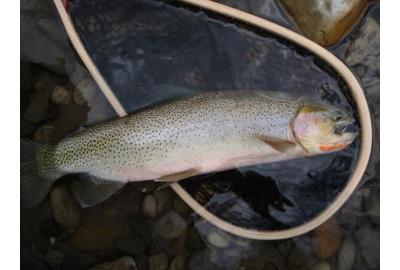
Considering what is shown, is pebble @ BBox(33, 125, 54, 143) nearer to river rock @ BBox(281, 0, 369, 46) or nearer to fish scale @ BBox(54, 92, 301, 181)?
fish scale @ BBox(54, 92, 301, 181)

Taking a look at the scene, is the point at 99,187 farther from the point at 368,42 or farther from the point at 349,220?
the point at 368,42

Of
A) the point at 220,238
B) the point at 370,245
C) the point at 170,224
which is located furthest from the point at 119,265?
the point at 370,245

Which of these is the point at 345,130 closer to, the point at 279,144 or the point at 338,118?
the point at 338,118

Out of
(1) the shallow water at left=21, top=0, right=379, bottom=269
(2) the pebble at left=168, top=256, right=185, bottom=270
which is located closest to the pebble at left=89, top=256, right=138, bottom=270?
(1) the shallow water at left=21, top=0, right=379, bottom=269

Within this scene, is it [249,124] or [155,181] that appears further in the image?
[155,181]

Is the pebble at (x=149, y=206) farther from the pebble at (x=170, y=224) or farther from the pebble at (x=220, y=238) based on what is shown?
the pebble at (x=220, y=238)

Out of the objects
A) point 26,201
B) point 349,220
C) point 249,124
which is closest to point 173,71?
point 249,124

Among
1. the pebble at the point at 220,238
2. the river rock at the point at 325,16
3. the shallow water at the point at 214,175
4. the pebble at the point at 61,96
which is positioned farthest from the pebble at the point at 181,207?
the river rock at the point at 325,16
